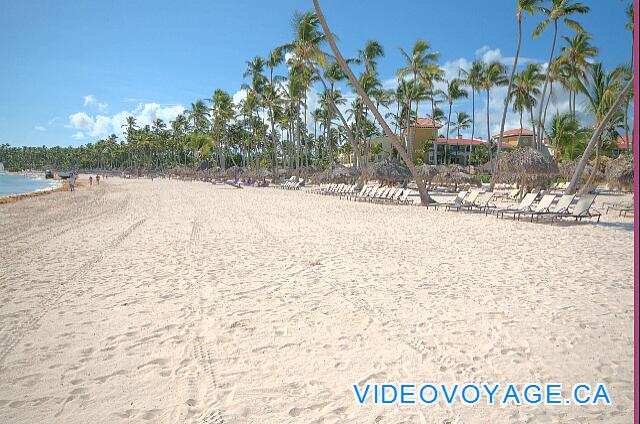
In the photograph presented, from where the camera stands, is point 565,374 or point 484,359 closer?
point 565,374

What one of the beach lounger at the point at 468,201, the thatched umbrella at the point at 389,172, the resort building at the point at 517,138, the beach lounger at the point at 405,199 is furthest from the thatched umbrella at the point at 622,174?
the resort building at the point at 517,138

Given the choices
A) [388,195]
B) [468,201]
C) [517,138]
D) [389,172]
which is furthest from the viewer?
A: [517,138]

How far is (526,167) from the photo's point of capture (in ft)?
55.9

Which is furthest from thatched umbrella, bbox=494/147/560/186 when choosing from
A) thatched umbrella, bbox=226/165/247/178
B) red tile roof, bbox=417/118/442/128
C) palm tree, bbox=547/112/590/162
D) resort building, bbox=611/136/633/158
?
red tile roof, bbox=417/118/442/128

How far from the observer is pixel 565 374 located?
2740mm

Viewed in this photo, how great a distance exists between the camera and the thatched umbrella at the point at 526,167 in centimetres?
1705

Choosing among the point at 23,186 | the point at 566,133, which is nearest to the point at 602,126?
the point at 566,133

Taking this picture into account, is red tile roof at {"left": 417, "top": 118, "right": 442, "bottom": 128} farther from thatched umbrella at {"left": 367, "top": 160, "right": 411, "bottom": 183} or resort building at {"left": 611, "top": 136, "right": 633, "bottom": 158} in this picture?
thatched umbrella at {"left": 367, "top": 160, "right": 411, "bottom": 183}

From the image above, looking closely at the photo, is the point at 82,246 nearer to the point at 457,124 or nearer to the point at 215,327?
the point at 215,327

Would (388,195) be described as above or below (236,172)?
below

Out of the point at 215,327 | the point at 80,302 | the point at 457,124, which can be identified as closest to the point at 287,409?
the point at 215,327

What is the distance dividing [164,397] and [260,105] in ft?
131

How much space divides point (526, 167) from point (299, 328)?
16.7m

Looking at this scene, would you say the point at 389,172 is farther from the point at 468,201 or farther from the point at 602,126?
the point at 602,126
